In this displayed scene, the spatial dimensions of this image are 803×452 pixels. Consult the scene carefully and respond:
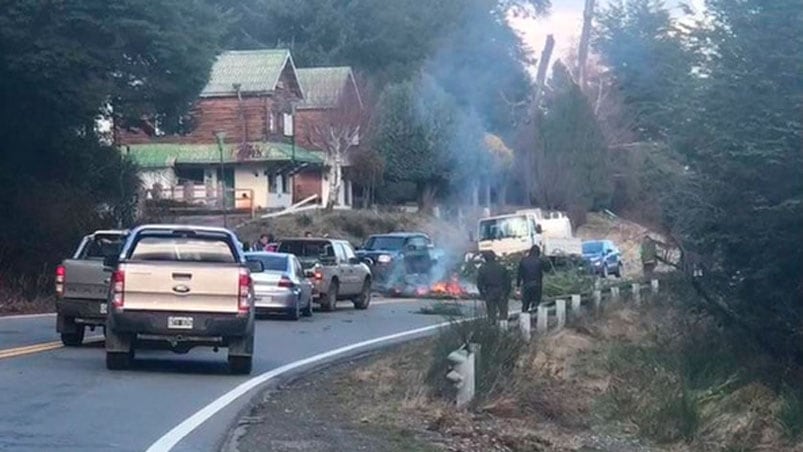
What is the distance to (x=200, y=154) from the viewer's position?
65.7m

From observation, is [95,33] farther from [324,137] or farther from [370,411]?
[324,137]

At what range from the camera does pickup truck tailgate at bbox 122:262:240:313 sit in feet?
64.8

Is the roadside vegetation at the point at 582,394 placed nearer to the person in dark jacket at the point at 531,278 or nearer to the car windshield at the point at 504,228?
the person in dark jacket at the point at 531,278

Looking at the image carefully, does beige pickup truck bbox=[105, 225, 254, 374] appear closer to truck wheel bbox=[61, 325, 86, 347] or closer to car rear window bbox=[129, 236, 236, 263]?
car rear window bbox=[129, 236, 236, 263]

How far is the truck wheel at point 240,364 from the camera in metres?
20.9

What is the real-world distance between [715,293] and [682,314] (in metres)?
2.37

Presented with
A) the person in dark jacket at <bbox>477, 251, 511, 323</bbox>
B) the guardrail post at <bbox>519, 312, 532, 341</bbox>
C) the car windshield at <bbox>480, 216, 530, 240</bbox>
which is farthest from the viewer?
the car windshield at <bbox>480, 216, 530, 240</bbox>

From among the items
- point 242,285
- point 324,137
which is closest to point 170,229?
point 242,285

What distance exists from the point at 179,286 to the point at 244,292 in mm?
850

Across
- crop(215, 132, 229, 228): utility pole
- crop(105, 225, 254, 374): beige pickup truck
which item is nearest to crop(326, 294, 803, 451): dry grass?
crop(105, 225, 254, 374): beige pickup truck

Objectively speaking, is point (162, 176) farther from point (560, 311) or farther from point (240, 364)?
point (240, 364)

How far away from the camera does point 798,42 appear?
79.2ft

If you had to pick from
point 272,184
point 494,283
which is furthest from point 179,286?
point 272,184

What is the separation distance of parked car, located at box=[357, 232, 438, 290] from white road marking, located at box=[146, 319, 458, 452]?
18.5 meters
